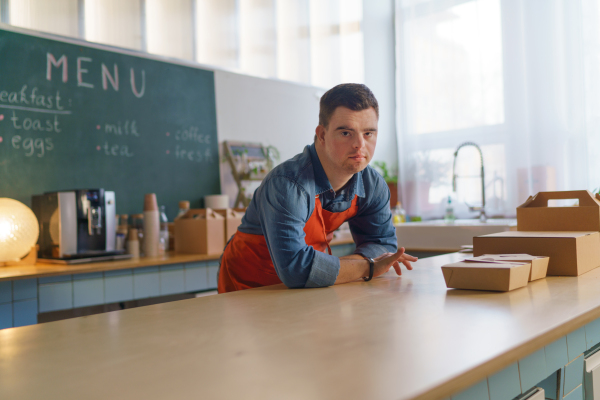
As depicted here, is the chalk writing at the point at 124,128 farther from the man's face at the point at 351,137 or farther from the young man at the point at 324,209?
the man's face at the point at 351,137

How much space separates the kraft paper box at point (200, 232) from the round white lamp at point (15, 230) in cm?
80

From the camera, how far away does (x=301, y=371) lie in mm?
602

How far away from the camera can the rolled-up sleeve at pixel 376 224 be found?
5.13 ft

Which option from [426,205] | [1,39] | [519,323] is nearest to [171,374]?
[519,323]

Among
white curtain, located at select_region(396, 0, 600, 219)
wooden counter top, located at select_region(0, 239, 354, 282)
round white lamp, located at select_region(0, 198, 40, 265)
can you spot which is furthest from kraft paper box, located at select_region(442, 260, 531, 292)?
white curtain, located at select_region(396, 0, 600, 219)

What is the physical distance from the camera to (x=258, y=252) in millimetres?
1570

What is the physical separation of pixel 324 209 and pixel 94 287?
135 cm

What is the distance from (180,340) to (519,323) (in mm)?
549

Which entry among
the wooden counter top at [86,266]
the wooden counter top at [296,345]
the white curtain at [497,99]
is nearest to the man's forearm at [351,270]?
the wooden counter top at [296,345]

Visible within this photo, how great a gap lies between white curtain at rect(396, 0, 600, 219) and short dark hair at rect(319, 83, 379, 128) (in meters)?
2.78

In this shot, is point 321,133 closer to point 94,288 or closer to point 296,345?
point 296,345

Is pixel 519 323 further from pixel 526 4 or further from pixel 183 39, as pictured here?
pixel 526 4

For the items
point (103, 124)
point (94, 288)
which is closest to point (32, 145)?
point (103, 124)

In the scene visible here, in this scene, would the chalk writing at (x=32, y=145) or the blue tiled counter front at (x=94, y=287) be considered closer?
the blue tiled counter front at (x=94, y=287)
